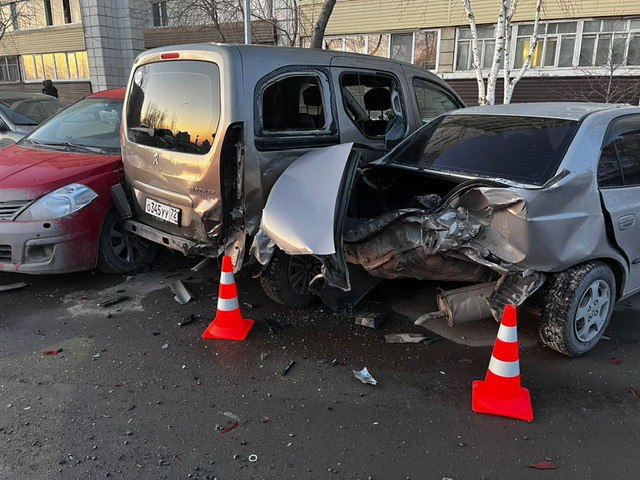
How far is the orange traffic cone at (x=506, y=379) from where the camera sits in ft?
9.51

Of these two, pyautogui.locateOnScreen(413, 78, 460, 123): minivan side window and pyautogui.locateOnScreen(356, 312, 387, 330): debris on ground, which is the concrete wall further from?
pyautogui.locateOnScreen(356, 312, 387, 330): debris on ground

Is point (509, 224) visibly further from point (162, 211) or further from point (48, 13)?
point (48, 13)

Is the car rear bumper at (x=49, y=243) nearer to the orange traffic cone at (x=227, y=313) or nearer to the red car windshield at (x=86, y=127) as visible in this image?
the red car windshield at (x=86, y=127)

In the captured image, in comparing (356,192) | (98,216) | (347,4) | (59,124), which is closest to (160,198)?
(98,216)

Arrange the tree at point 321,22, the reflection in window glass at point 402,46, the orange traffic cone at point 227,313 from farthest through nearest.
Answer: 1. the reflection in window glass at point 402,46
2. the tree at point 321,22
3. the orange traffic cone at point 227,313

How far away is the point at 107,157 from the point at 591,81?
1465 cm

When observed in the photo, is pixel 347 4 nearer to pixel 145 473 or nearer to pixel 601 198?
pixel 601 198

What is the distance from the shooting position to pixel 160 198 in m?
4.23

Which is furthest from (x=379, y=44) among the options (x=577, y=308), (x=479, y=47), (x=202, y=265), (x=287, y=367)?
A: (x=287, y=367)

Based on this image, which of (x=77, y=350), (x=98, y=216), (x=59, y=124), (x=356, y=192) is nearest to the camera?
(x=77, y=350)

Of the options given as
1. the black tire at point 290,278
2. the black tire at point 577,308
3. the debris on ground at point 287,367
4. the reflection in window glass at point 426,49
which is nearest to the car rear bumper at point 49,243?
the black tire at point 290,278

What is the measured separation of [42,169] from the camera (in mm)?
4543

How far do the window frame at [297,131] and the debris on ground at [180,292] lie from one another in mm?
1608

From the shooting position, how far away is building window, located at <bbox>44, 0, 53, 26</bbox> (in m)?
26.0
